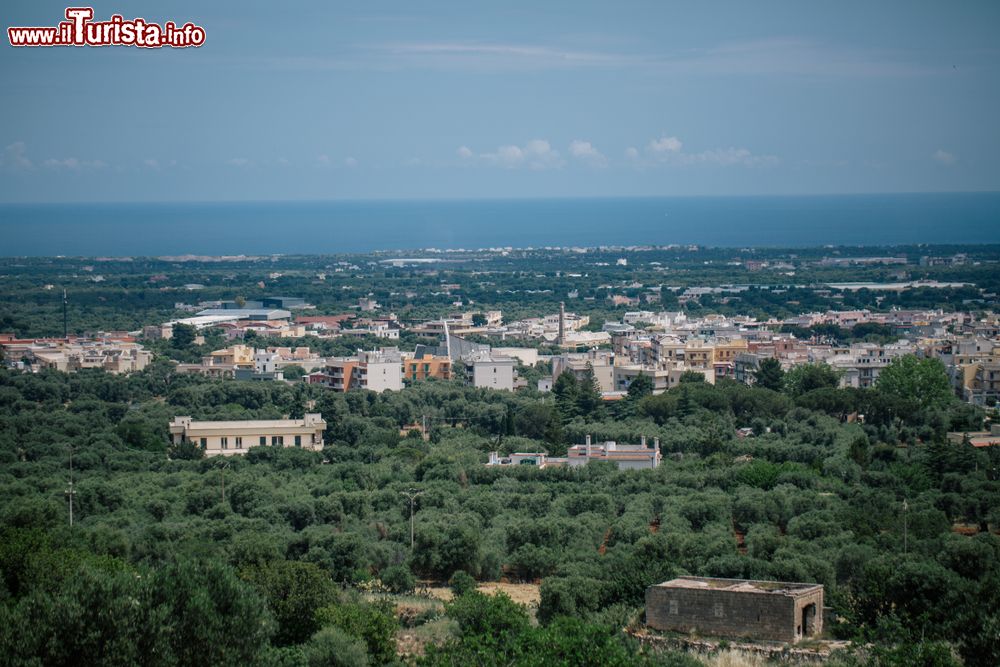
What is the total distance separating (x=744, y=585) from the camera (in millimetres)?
17625

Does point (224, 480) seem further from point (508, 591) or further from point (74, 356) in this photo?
point (74, 356)

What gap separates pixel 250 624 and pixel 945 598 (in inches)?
291

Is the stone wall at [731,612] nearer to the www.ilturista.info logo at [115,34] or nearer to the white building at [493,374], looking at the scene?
the www.ilturista.info logo at [115,34]

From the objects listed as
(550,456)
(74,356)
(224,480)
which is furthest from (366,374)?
(224,480)

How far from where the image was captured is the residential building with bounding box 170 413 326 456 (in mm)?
35031

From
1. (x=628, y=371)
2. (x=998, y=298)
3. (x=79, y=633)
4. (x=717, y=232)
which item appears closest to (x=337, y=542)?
(x=79, y=633)

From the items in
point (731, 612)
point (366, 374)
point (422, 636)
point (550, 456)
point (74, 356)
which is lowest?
point (550, 456)

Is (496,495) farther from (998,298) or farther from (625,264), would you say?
(625,264)

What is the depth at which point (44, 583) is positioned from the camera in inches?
642

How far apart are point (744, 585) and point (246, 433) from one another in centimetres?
1946

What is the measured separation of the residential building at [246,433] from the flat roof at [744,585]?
17.6 meters

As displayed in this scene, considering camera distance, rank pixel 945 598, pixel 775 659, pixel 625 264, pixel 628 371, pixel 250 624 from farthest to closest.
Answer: pixel 625 264
pixel 628 371
pixel 945 598
pixel 775 659
pixel 250 624

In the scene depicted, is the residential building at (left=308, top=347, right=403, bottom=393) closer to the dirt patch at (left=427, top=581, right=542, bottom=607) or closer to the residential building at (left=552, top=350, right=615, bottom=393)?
the residential building at (left=552, top=350, right=615, bottom=393)

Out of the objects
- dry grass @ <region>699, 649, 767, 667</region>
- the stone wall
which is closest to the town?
the stone wall
